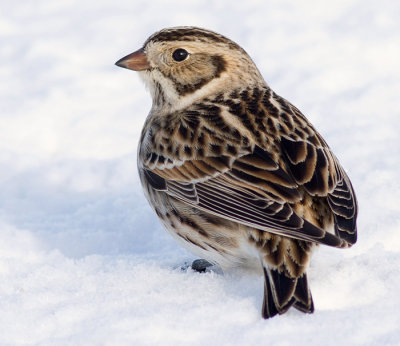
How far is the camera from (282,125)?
20.6ft

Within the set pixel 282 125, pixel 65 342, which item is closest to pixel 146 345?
pixel 65 342

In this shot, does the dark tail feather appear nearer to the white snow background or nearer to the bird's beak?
the white snow background

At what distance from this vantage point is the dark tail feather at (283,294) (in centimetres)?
511

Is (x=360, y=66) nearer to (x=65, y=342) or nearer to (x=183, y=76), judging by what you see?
(x=183, y=76)

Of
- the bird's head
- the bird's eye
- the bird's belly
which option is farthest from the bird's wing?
the bird's eye

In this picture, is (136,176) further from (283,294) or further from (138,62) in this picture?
(283,294)

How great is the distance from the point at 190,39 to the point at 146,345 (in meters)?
2.83

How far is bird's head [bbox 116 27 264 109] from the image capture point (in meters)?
6.83

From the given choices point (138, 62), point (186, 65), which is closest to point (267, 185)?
point (186, 65)

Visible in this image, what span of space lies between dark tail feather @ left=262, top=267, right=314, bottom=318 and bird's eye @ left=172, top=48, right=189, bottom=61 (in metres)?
2.13

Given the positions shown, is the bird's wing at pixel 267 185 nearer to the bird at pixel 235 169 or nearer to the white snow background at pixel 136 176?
the bird at pixel 235 169

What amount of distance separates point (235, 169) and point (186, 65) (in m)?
1.35

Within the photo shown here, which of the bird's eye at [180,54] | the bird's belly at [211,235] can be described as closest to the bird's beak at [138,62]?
the bird's eye at [180,54]

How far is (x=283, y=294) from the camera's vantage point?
521cm
